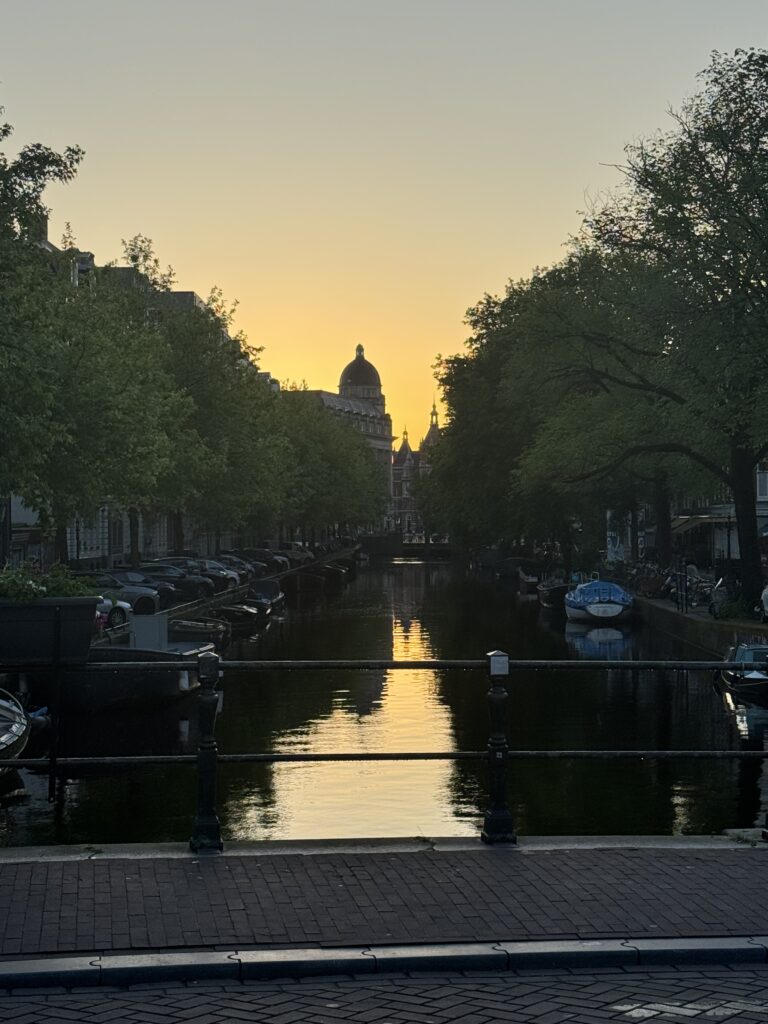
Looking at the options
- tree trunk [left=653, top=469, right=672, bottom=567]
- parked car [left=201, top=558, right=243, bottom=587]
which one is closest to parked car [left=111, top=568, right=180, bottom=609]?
parked car [left=201, top=558, right=243, bottom=587]

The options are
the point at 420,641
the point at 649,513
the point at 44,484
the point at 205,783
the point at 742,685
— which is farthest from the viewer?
the point at 649,513

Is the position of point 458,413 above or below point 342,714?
above

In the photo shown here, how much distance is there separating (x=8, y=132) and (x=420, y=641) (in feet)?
67.6

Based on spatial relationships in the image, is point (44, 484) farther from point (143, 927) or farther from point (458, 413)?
point (458, 413)

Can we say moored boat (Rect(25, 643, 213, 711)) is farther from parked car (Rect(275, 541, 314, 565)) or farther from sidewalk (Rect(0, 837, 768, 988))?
parked car (Rect(275, 541, 314, 565))

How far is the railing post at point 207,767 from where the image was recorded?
Result: 9297mm

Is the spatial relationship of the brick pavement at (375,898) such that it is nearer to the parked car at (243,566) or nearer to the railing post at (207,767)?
the railing post at (207,767)

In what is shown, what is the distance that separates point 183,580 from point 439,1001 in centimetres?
5027

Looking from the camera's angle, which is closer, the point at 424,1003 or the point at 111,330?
the point at 424,1003

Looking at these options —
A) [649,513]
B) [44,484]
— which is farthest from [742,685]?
[649,513]

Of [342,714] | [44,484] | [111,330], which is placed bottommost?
[342,714]

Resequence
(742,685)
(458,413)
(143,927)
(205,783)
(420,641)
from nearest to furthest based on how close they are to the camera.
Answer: (143,927), (205,783), (742,685), (420,641), (458,413)

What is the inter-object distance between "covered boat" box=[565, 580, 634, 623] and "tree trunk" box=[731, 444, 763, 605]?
10709mm

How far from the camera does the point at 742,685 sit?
26.6m
